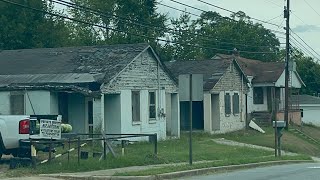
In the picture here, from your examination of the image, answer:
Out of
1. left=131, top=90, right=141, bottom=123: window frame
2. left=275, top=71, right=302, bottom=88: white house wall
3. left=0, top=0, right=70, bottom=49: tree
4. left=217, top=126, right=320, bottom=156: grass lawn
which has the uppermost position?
left=0, top=0, right=70, bottom=49: tree

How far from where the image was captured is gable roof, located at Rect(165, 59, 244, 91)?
47375 mm

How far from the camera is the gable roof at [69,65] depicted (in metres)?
34.2

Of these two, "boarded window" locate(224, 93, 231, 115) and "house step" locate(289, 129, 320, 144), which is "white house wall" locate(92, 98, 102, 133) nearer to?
"boarded window" locate(224, 93, 231, 115)

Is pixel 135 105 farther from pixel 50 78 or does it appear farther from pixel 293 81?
pixel 293 81

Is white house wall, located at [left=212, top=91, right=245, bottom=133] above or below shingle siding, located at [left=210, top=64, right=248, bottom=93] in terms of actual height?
below

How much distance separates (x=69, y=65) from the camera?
35781 mm

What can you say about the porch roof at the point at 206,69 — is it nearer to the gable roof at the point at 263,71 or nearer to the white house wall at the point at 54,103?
the gable roof at the point at 263,71

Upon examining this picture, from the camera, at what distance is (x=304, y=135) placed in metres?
52.6

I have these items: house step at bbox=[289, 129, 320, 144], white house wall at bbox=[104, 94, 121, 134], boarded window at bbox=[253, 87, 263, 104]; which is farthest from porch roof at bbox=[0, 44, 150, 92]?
boarded window at bbox=[253, 87, 263, 104]

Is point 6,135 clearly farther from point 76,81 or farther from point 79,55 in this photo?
A: point 79,55

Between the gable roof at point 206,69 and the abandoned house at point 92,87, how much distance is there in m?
8.14

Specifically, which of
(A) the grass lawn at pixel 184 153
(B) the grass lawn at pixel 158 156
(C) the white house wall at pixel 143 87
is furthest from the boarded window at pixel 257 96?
(C) the white house wall at pixel 143 87

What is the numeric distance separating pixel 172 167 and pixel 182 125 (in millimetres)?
25648

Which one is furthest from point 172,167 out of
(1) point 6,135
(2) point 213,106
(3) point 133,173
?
(2) point 213,106
